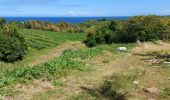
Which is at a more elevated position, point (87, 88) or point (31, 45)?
point (87, 88)

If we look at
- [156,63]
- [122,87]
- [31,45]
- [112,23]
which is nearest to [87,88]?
[122,87]

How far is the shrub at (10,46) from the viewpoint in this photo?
1218 inches

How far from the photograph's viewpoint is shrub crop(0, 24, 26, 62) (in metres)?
30.9

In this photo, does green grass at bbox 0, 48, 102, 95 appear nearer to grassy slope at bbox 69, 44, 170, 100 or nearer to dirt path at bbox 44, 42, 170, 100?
dirt path at bbox 44, 42, 170, 100

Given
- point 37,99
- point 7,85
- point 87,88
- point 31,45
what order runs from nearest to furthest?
point 37,99 < point 7,85 < point 87,88 < point 31,45

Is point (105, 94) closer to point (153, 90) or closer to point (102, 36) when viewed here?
point (153, 90)

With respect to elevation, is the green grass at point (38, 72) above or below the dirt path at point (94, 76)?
above

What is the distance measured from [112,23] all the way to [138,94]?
25163mm

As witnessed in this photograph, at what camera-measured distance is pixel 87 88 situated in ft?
39.0

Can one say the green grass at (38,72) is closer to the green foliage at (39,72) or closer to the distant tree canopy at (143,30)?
the green foliage at (39,72)

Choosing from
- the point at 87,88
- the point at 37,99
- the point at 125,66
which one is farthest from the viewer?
the point at 125,66

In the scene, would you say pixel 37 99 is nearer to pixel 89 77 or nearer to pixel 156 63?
pixel 89 77

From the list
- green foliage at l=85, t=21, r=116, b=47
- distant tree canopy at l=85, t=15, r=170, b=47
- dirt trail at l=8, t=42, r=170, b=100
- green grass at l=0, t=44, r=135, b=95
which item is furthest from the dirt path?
green foliage at l=85, t=21, r=116, b=47

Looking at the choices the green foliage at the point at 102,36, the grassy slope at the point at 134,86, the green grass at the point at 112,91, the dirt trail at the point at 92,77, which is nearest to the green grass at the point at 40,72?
the dirt trail at the point at 92,77
